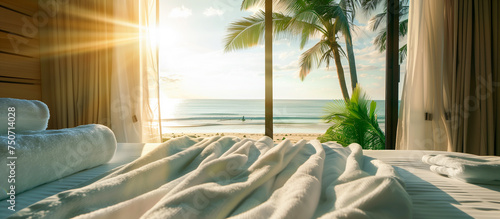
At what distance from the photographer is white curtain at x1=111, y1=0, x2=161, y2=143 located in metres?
2.69

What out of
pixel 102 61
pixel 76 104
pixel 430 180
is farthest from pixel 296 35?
pixel 430 180

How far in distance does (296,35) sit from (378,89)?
441cm

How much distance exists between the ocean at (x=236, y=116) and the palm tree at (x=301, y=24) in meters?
3.91

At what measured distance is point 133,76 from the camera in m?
2.71

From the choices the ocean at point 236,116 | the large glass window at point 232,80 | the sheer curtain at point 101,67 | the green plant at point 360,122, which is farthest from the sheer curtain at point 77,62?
the ocean at point 236,116

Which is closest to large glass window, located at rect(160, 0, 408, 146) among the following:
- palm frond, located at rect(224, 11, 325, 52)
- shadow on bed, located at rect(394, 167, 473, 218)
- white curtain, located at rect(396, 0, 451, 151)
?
palm frond, located at rect(224, 11, 325, 52)

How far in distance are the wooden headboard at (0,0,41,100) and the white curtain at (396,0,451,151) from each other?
3592mm

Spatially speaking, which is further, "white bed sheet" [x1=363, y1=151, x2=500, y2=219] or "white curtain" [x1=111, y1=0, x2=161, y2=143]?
"white curtain" [x1=111, y1=0, x2=161, y2=143]

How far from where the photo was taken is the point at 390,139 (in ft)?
9.12

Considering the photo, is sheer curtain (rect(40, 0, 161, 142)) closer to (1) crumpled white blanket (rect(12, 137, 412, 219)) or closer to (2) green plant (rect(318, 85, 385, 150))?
(1) crumpled white blanket (rect(12, 137, 412, 219))

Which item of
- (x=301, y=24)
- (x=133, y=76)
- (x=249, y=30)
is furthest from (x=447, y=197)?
(x=301, y=24)

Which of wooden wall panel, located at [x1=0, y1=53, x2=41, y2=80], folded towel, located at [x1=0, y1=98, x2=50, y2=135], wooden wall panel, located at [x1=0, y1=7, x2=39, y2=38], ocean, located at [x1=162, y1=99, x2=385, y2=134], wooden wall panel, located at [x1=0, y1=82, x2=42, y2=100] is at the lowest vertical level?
ocean, located at [x1=162, y1=99, x2=385, y2=134]

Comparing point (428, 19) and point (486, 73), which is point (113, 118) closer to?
point (428, 19)

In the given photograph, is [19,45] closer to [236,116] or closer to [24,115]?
[24,115]
